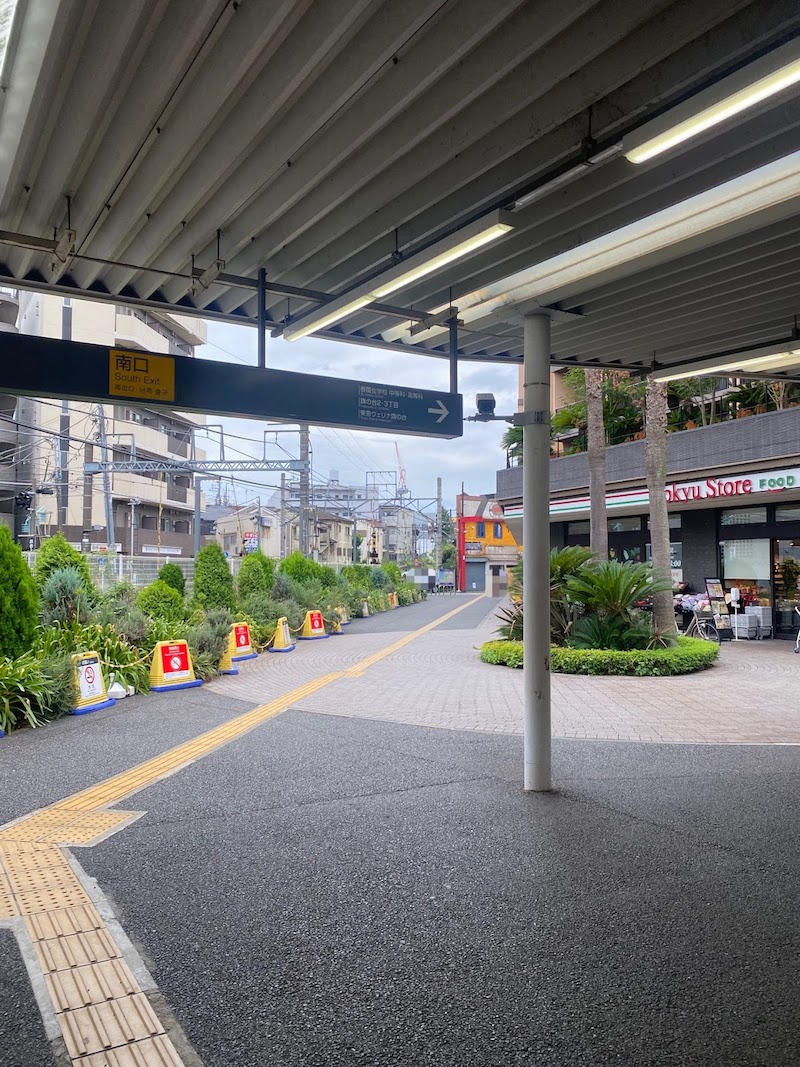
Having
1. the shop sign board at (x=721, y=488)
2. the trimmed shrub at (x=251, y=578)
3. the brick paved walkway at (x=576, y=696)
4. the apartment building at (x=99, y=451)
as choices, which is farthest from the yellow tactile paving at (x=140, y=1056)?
the apartment building at (x=99, y=451)

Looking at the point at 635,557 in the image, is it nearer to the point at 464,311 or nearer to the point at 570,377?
the point at 570,377

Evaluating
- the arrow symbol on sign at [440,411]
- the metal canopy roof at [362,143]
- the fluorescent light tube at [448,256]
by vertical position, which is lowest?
the arrow symbol on sign at [440,411]

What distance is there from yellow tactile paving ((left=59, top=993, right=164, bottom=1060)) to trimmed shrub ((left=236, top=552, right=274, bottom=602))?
1572cm

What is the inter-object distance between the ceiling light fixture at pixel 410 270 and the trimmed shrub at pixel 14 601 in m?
5.23

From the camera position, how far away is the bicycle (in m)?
15.4

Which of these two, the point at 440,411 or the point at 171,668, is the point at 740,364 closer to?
the point at 440,411

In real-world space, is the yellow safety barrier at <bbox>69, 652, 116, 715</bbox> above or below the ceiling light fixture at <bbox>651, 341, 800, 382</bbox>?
below

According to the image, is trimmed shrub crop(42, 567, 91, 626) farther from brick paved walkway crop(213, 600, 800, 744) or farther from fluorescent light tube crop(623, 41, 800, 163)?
fluorescent light tube crop(623, 41, 800, 163)

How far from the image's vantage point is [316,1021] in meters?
2.85

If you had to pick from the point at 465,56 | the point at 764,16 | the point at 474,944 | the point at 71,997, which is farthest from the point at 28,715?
the point at 764,16

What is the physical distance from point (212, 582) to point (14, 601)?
725 cm

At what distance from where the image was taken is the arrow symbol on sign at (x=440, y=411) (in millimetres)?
6789

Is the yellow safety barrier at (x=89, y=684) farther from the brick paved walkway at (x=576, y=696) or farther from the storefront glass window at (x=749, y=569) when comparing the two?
the storefront glass window at (x=749, y=569)

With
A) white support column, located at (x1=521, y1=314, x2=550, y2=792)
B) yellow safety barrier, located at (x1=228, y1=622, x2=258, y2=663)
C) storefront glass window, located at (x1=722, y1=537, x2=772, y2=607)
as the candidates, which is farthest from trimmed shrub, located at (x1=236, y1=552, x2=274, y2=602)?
white support column, located at (x1=521, y1=314, x2=550, y2=792)
